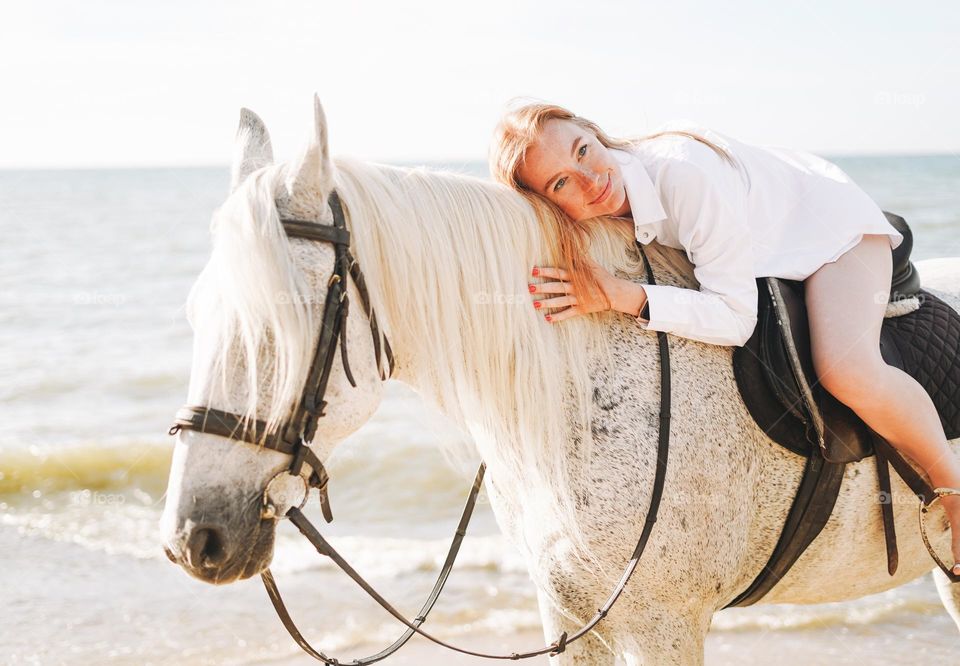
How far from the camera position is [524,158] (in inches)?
79.1

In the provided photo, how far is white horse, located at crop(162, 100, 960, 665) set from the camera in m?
1.56

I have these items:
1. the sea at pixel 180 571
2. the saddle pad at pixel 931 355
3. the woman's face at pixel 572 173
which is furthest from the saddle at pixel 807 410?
the sea at pixel 180 571

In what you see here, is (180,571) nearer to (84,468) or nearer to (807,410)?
(84,468)

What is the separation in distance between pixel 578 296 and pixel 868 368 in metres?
0.76

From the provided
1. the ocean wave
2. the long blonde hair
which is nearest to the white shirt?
the long blonde hair

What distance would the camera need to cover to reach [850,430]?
2088 millimetres

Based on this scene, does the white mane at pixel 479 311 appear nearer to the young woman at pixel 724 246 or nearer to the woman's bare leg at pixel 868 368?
the young woman at pixel 724 246

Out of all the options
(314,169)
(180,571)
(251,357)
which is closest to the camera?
(251,357)

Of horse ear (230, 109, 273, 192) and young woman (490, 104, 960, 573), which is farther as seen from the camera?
young woman (490, 104, 960, 573)

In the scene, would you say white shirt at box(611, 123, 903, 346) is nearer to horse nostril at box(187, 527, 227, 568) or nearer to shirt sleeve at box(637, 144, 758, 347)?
shirt sleeve at box(637, 144, 758, 347)

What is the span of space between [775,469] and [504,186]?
1017mm

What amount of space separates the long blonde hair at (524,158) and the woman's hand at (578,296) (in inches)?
0.6

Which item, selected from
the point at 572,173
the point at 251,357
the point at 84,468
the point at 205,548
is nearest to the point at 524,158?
the point at 572,173

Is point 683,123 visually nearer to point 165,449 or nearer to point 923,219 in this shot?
point 165,449
